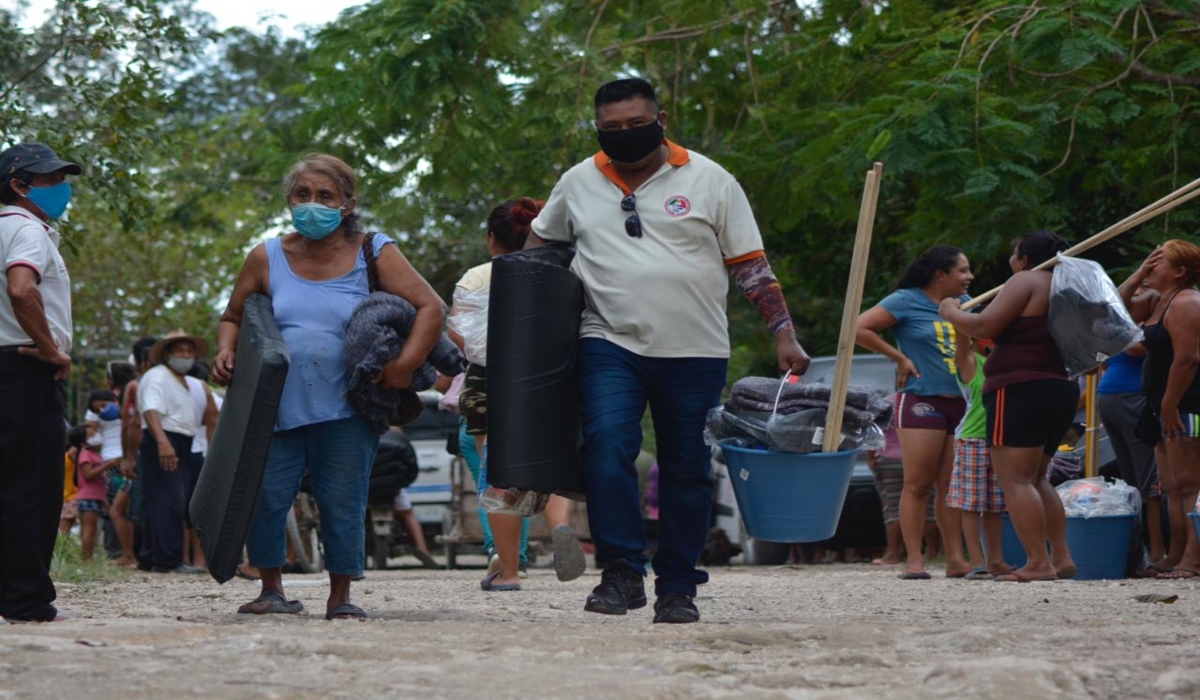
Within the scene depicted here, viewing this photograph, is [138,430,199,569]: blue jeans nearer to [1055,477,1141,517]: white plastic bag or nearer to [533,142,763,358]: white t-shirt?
[1055,477,1141,517]: white plastic bag

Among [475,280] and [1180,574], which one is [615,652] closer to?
[475,280]

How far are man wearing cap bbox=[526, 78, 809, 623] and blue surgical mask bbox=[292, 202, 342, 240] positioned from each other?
2.80 ft

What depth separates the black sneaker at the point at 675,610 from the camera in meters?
6.10

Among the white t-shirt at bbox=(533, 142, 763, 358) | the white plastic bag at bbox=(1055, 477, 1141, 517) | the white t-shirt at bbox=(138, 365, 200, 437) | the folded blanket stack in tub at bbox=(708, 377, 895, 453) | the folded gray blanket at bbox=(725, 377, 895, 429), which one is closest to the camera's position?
the white t-shirt at bbox=(533, 142, 763, 358)

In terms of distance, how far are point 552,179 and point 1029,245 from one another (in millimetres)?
7506

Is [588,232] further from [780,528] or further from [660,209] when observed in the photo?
[780,528]

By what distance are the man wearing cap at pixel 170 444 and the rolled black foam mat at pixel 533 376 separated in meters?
6.79

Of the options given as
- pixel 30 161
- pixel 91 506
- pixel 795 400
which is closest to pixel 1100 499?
pixel 795 400

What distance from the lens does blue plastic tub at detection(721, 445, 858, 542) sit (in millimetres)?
6566

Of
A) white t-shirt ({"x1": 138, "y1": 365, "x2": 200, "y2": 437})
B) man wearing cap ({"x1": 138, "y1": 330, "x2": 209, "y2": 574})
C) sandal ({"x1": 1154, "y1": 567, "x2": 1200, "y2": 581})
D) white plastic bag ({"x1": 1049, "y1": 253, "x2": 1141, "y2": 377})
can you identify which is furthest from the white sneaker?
white t-shirt ({"x1": 138, "y1": 365, "x2": 200, "y2": 437})

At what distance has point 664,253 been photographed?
20.1 feet

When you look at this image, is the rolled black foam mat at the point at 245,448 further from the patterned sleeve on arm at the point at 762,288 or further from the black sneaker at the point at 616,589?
the patterned sleeve on arm at the point at 762,288

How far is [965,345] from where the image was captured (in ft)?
31.4

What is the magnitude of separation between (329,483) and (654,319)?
132cm
